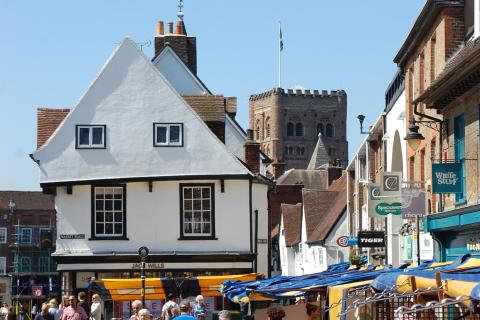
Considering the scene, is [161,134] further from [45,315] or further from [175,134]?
[45,315]

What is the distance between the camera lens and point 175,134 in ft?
134

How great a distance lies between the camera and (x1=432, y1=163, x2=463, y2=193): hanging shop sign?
24.8m

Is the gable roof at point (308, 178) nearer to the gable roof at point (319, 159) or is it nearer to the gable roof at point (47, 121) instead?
the gable roof at point (319, 159)

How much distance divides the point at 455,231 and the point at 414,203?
64.7 inches

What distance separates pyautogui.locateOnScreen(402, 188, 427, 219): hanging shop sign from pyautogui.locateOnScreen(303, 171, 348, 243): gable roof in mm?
33233

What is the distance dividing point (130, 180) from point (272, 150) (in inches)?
6052

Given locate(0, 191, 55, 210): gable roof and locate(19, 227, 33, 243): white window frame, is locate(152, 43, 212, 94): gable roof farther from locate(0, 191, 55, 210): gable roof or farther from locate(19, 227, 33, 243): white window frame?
locate(19, 227, 33, 243): white window frame

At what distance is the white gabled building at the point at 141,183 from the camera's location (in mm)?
40188

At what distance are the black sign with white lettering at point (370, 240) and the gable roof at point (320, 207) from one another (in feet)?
95.5

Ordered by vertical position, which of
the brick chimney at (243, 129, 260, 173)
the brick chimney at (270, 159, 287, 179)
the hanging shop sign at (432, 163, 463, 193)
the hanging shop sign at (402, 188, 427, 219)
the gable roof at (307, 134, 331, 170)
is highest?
the gable roof at (307, 134, 331, 170)

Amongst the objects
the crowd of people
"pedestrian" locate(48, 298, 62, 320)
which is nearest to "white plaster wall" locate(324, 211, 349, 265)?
the crowd of people

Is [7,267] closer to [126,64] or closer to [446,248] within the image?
[126,64]

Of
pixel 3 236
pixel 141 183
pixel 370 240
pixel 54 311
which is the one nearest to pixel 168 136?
pixel 141 183

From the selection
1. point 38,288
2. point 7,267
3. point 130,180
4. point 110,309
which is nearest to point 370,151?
point 130,180
